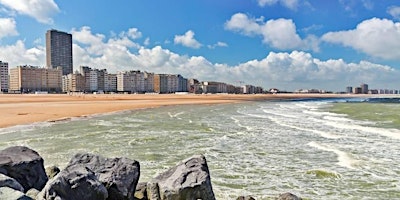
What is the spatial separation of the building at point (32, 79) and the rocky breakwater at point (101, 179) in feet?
506

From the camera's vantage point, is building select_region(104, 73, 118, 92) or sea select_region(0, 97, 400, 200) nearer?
sea select_region(0, 97, 400, 200)

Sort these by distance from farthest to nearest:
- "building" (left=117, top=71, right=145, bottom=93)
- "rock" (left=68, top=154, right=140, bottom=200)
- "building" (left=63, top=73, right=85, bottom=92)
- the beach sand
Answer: "building" (left=117, top=71, right=145, bottom=93)
"building" (left=63, top=73, right=85, bottom=92)
the beach sand
"rock" (left=68, top=154, right=140, bottom=200)

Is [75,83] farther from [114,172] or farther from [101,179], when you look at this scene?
[101,179]

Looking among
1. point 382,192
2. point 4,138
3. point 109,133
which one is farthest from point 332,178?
point 4,138

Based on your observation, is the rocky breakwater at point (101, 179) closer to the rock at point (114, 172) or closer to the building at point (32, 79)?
the rock at point (114, 172)

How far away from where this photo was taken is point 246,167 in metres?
11.2

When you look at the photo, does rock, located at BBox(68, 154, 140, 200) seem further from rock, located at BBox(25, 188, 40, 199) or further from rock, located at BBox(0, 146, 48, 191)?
rock, located at BBox(0, 146, 48, 191)

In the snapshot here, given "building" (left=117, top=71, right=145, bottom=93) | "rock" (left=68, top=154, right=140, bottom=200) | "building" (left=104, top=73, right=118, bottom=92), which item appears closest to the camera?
"rock" (left=68, top=154, right=140, bottom=200)

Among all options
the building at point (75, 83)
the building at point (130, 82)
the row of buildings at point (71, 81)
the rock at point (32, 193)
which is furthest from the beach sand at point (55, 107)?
the building at point (130, 82)

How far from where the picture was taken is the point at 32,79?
495ft

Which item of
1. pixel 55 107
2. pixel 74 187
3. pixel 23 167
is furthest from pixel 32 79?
pixel 74 187

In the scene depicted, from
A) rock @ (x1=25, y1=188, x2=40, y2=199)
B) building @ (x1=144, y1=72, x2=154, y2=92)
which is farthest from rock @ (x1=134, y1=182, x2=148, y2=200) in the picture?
building @ (x1=144, y1=72, x2=154, y2=92)

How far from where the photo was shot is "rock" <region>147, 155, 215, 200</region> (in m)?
6.09

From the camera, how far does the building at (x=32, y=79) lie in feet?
Result: 485
